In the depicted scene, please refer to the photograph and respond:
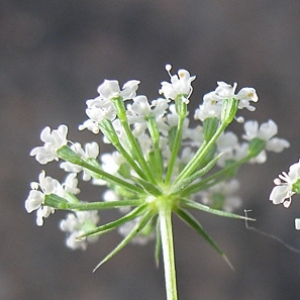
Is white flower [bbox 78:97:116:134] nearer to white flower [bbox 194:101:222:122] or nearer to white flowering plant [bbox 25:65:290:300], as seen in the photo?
white flowering plant [bbox 25:65:290:300]

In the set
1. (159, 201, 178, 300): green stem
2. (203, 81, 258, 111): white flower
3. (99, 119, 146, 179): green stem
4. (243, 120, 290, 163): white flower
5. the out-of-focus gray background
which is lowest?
(159, 201, 178, 300): green stem

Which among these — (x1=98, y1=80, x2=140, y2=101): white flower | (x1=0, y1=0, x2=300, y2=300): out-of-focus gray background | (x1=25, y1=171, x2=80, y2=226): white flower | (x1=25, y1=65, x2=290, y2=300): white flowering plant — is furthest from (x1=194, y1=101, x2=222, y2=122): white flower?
(x1=0, y1=0, x2=300, y2=300): out-of-focus gray background

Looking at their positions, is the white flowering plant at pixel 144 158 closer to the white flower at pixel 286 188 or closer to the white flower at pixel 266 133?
the white flower at pixel 286 188

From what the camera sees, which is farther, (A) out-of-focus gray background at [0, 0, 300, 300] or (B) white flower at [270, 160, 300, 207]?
(A) out-of-focus gray background at [0, 0, 300, 300]

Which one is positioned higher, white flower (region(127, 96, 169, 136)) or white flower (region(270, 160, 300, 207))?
white flower (region(127, 96, 169, 136))

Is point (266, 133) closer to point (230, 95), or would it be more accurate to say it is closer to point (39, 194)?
point (230, 95)

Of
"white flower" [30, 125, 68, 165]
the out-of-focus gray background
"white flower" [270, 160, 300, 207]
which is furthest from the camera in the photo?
the out-of-focus gray background

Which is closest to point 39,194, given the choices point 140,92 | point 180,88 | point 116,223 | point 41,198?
point 41,198

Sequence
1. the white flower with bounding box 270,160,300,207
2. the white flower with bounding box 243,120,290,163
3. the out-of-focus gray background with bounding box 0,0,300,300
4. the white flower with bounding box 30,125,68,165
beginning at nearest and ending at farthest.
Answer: the white flower with bounding box 270,160,300,207
the white flower with bounding box 30,125,68,165
the white flower with bounding box 243,120,290,163
the out-of-focus gray background with bounding box 0,0,300,300
